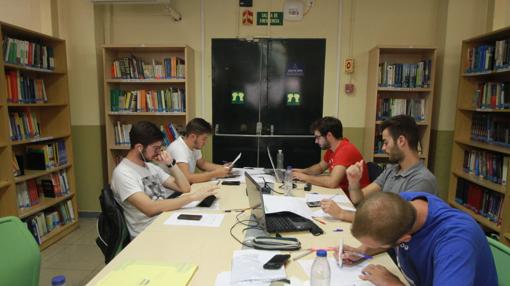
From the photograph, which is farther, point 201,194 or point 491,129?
point 491,129

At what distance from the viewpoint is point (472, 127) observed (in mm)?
3613

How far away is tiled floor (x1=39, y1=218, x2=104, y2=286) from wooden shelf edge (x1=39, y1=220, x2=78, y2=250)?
0.14 ft

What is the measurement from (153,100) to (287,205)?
102 inches

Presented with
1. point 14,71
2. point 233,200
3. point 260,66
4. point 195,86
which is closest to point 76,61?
point 14,71

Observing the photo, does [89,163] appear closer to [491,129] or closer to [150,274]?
[150,274]

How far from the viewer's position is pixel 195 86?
4.21 m

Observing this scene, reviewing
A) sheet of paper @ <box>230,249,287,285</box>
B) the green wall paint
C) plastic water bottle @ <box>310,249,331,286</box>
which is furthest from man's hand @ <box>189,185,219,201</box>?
the green wall paint

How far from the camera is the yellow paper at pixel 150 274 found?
1204 millimetres

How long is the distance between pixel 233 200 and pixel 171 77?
2.22 meters

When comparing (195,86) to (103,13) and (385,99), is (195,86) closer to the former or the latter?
(103,13)

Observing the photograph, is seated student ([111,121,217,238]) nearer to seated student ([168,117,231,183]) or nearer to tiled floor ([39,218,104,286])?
seated student ([168,117,231,183])

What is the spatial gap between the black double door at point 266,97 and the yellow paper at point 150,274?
9.71ft

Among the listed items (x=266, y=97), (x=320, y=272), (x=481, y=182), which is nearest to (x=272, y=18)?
(x=266, y=97)

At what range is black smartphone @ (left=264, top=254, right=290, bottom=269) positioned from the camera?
1318 mm
